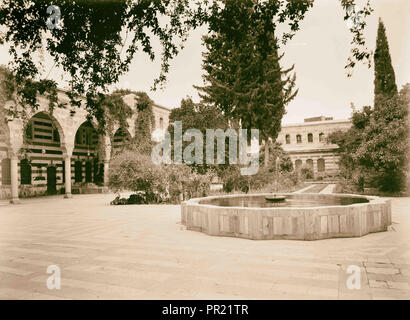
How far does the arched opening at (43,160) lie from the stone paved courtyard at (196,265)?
57.8 feet

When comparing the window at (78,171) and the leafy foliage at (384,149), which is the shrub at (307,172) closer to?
the leafy foliage at (384,149)

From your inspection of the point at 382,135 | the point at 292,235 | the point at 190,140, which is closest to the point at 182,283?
the point at 292,235

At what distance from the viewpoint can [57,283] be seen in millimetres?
4684

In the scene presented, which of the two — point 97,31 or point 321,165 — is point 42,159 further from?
point 321,165

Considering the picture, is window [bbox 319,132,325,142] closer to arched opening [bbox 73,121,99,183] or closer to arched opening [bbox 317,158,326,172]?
arched opening [bbox 317,158,326,172]

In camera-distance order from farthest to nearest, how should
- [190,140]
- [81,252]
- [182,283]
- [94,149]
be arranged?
[94,149] → [190,140] → [81,252] → [182,283]

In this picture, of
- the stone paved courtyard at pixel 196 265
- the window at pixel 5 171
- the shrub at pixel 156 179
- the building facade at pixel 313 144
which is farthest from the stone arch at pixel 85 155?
the building facade at pixel 313 144

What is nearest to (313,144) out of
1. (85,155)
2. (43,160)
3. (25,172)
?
(85,155)

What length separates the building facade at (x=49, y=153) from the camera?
1914cm

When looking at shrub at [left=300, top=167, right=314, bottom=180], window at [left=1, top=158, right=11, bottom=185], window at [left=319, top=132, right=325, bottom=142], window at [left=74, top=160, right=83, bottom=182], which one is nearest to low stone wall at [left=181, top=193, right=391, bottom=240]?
window at [left=1, top=158, right=11, bottom=185]

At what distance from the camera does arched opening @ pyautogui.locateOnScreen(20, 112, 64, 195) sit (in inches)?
959

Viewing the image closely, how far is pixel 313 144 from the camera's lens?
153ft
